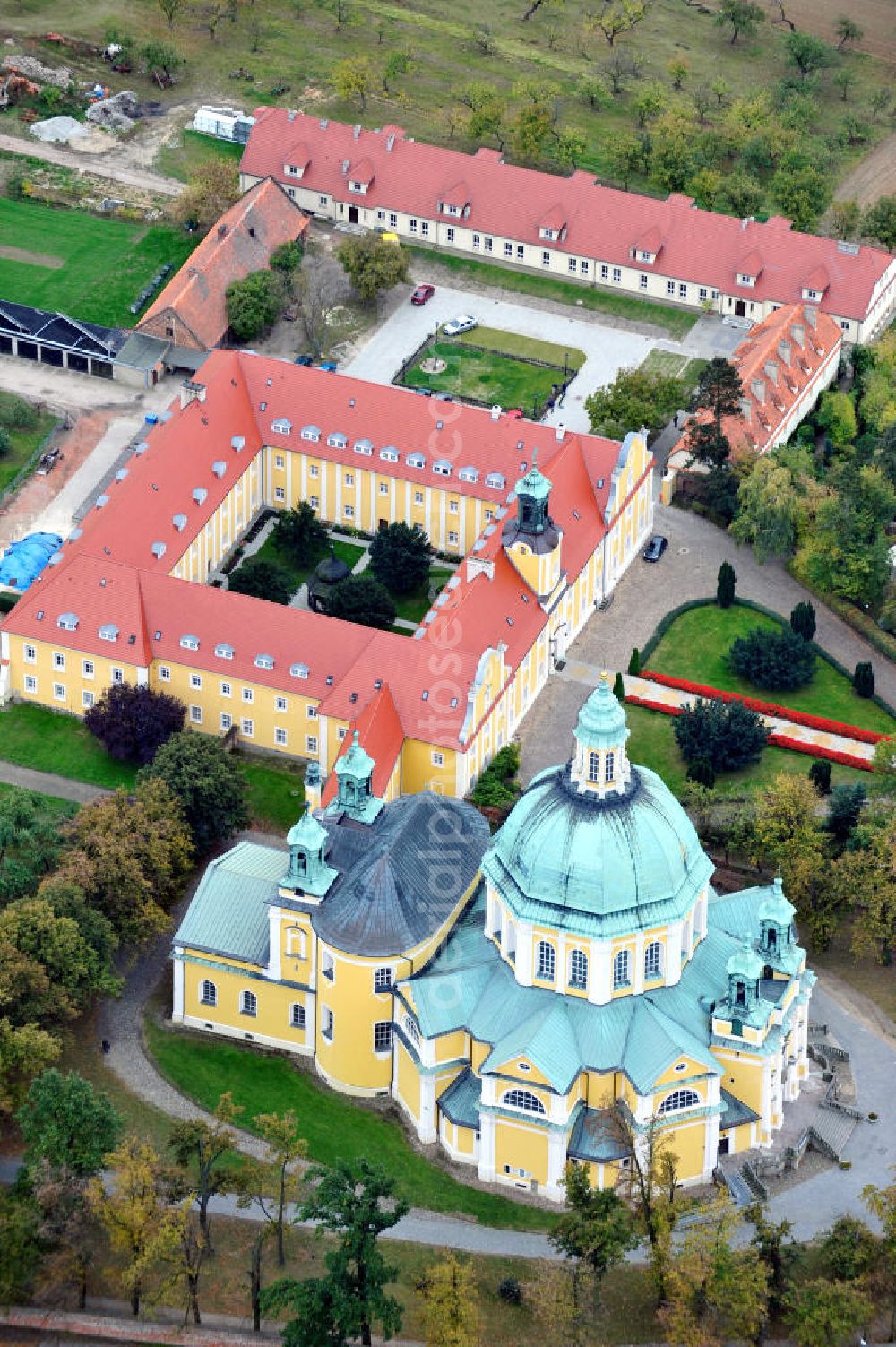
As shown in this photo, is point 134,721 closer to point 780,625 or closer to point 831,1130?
point 780,625

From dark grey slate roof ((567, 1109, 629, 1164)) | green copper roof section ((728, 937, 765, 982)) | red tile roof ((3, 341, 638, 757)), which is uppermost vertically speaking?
green copper roof section ((728, 937, 765, 982))

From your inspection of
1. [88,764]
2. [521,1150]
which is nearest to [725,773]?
[521,1150]

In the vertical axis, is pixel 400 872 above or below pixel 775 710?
above

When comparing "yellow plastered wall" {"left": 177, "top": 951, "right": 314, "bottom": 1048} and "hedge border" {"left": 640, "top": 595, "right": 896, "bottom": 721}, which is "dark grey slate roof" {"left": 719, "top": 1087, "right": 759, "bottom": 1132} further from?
"hedge border" {"left": 640, "top": 595, "right": 896, "bottom": 721}

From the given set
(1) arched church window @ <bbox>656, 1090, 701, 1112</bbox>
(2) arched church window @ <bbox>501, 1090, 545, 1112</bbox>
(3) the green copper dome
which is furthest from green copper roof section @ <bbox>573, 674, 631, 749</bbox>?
(1) arched church window @ <bbox>656, 1090, 701, 1112</bbox>

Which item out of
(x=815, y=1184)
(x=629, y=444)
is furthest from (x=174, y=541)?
(x=815, y=1184)

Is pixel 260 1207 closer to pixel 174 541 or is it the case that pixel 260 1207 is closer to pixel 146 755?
pixel 146 755
